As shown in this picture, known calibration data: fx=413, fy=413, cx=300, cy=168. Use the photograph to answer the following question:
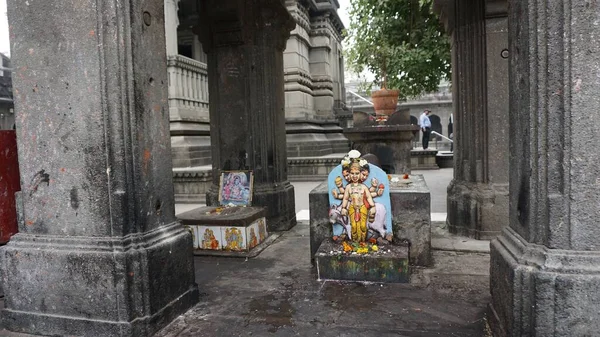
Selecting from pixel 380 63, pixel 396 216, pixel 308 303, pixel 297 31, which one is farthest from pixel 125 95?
pixel 297 31

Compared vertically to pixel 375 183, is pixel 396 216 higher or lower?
lower

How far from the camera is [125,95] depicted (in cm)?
291

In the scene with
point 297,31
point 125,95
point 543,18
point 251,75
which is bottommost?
point 125,95

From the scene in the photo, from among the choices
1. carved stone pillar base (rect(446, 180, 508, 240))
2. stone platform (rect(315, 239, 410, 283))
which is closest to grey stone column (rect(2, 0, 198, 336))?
stone platform (rect(315, 239, 410, 283))

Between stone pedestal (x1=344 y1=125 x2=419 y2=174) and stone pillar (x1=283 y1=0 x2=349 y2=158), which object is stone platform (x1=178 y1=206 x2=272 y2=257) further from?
stone pillar (x1=283 y1=0 x2=349 y2=158)

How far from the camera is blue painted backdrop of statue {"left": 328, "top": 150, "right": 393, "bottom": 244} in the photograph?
4.25 metres

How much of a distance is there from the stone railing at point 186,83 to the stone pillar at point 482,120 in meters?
8.78

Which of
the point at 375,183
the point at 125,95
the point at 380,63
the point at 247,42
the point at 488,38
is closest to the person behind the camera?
the point at 125,95

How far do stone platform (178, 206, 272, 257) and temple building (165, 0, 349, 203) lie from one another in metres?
4.66

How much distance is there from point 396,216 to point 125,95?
2895 millimetres

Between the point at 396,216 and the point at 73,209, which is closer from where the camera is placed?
the point at 73,209

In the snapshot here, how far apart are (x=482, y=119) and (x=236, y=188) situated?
3528 mm

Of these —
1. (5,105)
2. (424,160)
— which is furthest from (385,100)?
(5,105)

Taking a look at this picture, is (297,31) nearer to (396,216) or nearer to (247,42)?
(247,42)
